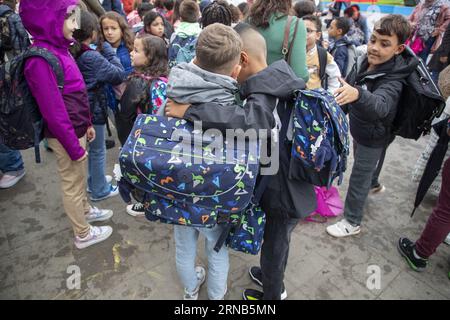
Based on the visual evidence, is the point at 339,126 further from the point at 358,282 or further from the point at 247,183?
the point at 358,282

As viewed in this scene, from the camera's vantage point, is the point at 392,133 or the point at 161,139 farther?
the point at 392,133

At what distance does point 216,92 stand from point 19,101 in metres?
1.48

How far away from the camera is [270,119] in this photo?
1.36 metres

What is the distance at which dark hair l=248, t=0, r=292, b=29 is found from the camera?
2.15 m

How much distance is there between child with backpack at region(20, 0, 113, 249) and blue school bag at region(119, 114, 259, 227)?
99 cm

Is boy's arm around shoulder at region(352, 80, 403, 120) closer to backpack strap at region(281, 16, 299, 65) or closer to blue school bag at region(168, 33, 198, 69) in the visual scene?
backpack strap at region(281, 16, 299, 65)

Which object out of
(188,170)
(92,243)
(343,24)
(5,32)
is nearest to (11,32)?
(5,32)

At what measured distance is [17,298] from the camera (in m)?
2.21

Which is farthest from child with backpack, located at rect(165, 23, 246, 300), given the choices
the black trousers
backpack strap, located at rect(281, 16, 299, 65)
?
backpack strap, located at rect(281, 16, 299, 65)

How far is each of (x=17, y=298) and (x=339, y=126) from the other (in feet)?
8.18

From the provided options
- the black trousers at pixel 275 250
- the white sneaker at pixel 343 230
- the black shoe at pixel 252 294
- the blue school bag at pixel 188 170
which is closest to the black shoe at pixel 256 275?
the black shoe at pixel 252 294

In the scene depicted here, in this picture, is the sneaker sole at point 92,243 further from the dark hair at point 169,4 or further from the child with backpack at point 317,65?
the dark hair at point 169,4

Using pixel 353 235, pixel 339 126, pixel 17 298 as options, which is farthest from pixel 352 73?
pixel 17 298

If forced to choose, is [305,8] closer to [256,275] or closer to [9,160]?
[256,275]
